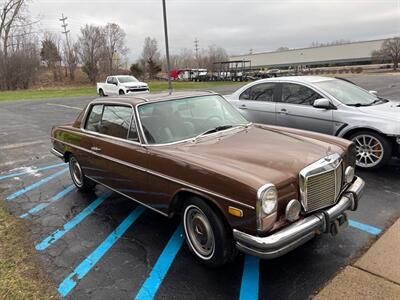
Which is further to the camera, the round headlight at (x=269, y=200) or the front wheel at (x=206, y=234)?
the front wheel at (x=206, y=234)

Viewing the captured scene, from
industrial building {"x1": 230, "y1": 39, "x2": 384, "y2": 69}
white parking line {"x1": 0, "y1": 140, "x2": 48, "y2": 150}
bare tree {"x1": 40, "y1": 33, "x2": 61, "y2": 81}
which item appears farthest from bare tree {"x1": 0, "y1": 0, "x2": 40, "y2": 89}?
industrial building {"x1": 230, "y1": 39, "x2": 384, "y2": 69}

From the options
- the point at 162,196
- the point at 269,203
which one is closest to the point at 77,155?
the point at 162,196

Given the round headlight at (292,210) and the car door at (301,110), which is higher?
the car door at (301,110)

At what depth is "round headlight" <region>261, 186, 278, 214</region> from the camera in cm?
258

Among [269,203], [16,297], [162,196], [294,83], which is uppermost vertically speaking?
[294,83]

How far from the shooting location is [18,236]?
156 inches

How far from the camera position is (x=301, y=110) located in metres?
6.28

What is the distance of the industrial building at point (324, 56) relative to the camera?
3533 inches

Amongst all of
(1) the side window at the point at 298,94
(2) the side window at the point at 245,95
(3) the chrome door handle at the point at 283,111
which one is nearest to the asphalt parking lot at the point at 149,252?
(1) the side window at the point at 298,94

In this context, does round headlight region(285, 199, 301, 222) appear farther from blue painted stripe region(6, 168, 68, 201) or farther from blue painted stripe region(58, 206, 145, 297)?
blue painted stripe region(6, 168, 68, 201)

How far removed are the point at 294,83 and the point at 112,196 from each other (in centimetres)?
415

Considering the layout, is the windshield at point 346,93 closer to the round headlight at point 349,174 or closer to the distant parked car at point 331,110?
the distant parked car at point 331,110

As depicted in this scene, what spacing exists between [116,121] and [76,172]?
161cm

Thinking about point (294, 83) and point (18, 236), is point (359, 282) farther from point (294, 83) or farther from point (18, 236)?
point (294, 83)
